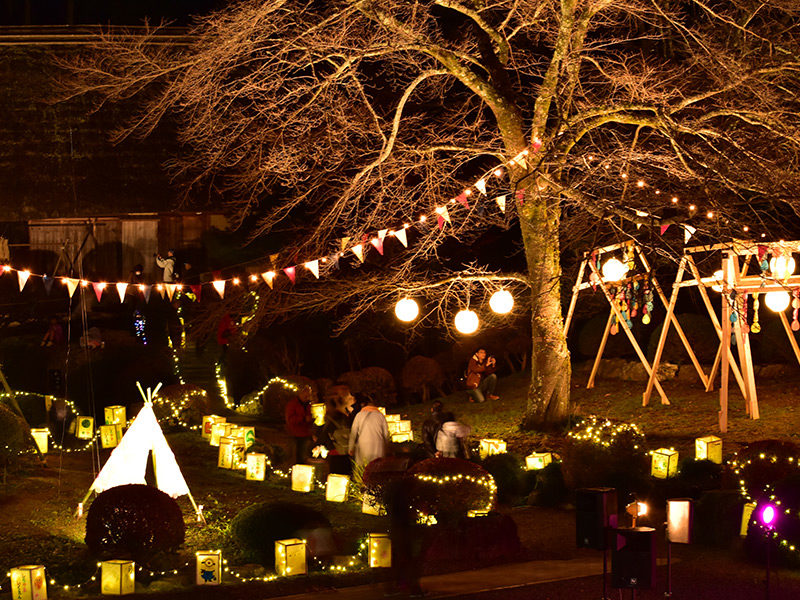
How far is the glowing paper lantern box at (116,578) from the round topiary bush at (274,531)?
4.14 ft

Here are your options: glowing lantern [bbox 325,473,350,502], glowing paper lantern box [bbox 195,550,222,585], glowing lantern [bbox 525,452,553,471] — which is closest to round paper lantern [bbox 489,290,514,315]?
glowing lantern [bbox 525,452,553,471]

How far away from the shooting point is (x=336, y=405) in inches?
699

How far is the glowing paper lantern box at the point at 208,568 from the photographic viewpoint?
874cm

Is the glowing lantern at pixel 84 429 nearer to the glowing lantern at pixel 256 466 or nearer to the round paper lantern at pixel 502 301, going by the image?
the glowing lantern at pixel 256 466

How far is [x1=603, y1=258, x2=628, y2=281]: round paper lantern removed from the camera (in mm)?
13938

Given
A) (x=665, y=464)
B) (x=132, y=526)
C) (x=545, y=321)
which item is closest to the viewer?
(x=132, y=526)

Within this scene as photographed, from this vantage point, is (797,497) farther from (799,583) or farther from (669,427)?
(669,427)

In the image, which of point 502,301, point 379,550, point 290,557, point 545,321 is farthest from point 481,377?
point 290,557

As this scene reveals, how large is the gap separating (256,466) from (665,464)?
5353 millimetres

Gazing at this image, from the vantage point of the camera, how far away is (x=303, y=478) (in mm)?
12766

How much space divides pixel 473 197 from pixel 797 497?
8.05 meters

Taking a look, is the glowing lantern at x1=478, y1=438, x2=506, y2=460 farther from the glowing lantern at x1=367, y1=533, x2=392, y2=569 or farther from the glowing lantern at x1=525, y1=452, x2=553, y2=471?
the glowing lantern at x1=367, y1=533, x2=392, y2=569

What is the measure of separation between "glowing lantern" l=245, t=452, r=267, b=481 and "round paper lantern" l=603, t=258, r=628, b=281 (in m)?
5.48

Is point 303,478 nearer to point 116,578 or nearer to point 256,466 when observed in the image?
point 256,466
